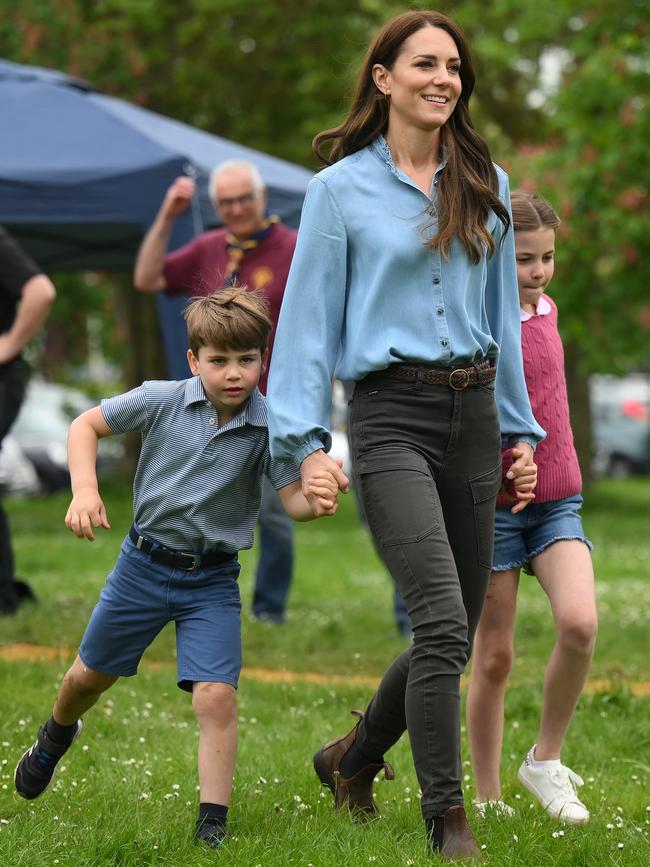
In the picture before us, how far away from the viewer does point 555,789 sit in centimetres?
409

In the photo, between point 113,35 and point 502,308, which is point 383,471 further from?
point 113,35

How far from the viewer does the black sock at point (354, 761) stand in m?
3.98

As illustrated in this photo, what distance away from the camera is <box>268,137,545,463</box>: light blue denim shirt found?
355cm

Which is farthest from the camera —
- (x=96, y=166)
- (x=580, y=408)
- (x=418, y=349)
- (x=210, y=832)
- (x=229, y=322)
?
(x=580, y=408)

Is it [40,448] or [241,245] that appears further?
[40,448]

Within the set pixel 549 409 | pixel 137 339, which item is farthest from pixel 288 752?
pixel 137 339

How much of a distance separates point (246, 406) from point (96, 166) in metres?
5.31

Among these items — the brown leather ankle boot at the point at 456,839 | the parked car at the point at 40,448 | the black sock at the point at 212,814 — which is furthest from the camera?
the parked car at the point at 40,448

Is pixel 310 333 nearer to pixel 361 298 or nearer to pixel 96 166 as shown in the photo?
pixel 361 298

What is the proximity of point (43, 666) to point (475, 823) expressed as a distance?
9.49ft

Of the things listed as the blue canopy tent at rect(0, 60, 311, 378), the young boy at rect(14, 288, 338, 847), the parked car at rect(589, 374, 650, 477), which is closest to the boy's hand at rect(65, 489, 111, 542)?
the young boy at rect(14, 288, 338, 847)

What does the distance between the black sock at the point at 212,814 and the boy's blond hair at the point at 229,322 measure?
123cm

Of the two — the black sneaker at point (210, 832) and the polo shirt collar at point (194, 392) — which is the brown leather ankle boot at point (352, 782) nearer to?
the black sneaker at point (210, 832)

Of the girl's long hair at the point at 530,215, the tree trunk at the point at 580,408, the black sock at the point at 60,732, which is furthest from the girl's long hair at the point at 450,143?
the tree trunk at the point at 580,408
